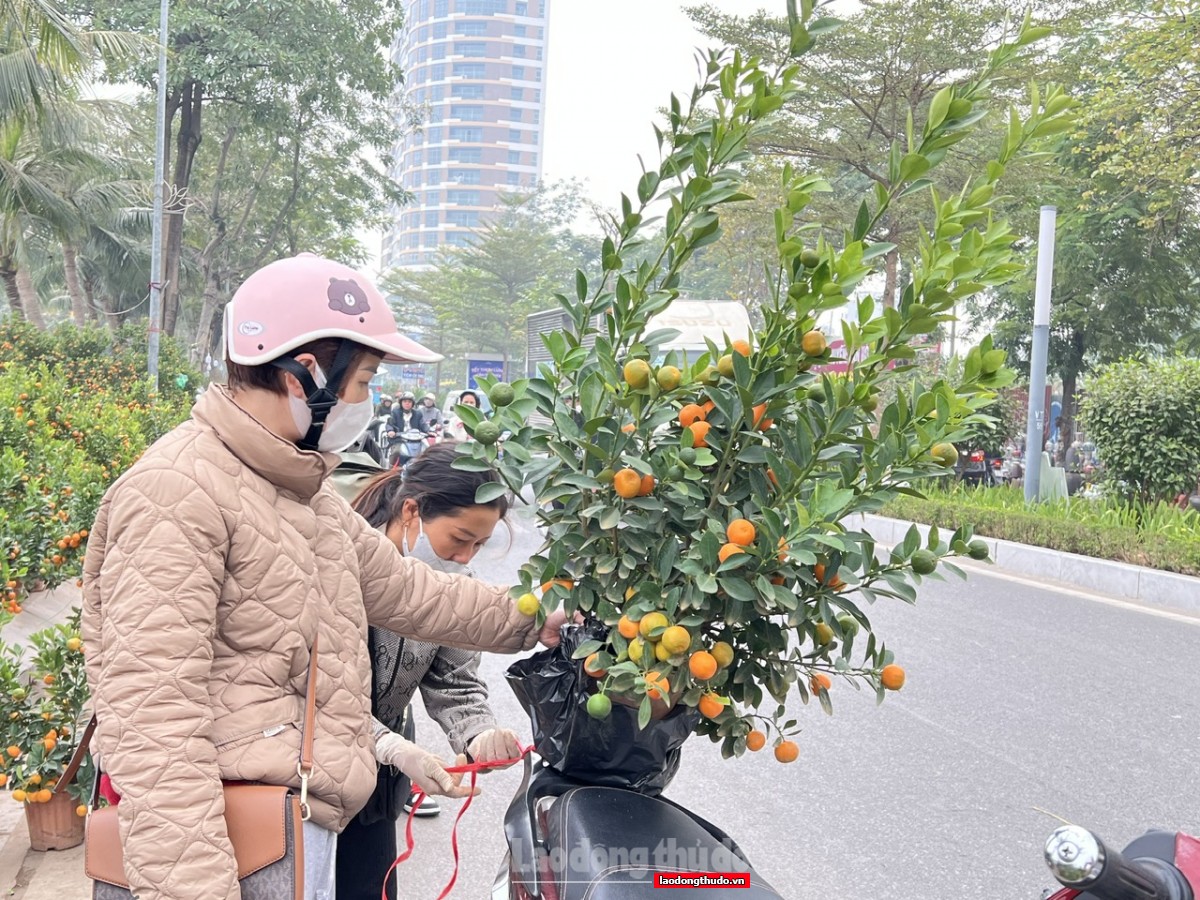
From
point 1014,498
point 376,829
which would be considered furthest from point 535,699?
point 1014,498

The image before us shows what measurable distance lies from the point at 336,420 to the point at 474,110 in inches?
4714

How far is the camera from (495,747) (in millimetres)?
1994

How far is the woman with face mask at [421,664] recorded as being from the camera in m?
2.36

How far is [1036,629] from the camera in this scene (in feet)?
24.2

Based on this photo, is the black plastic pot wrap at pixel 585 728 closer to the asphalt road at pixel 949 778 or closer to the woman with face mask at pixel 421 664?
the woman with face mask at pixel 421 664

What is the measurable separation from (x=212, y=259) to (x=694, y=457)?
28170 millimetres

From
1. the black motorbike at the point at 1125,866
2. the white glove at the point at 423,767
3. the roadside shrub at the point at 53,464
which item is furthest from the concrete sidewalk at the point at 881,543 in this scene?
the black motorbike at the point at 1125,866

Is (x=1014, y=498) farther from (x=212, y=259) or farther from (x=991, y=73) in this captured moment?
(x=212, y=259)

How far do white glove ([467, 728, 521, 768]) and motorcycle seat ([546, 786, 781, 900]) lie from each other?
0.22 m

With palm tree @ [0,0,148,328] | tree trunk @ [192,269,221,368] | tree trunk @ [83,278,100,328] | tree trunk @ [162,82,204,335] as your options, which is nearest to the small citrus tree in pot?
palm tree @ [0,0,148,328]

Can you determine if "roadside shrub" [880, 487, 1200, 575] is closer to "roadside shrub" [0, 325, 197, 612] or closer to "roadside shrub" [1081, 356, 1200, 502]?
"roadside shrub" [1081, 356, 1200, 502]

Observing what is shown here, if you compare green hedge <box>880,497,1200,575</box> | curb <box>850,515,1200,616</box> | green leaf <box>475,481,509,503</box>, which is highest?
green leaf <box>475,481,509,503</box>

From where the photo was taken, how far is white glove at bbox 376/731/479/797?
1845 mm

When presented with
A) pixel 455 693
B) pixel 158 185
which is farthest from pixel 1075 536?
pixel 158 185
